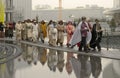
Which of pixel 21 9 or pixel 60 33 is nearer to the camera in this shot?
pixel 60 33

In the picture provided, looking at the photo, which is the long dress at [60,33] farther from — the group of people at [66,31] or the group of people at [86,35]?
the group of people at [86,35]

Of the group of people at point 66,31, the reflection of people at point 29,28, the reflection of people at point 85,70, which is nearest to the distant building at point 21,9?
the group of people at point 66,31

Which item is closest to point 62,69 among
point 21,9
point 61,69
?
point 61,69

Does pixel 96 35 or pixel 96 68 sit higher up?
pixel 96 35

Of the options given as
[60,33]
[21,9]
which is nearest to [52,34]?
[60,33]

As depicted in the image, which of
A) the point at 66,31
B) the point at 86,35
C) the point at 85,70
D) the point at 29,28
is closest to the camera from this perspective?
the point at 85,70

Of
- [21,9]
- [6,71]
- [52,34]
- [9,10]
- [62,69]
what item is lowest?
[62,69]

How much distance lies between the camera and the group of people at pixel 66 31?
58.4 feet

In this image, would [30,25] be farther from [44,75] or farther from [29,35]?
[44,75]

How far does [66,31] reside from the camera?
72.7 feet

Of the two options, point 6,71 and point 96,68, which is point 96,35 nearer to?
point 96,68

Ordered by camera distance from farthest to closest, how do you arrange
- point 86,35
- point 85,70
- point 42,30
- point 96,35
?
point 42,30 < point 96,35 < point 86,35 < point 85,70

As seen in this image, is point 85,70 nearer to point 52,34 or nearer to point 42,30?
point 52,34

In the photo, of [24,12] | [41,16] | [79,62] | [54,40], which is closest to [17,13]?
[24,12]
